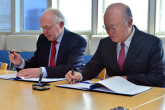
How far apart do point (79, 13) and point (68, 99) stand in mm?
4146

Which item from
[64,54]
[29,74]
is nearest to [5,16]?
[64,54]

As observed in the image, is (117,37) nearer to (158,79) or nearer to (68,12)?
(158,79)

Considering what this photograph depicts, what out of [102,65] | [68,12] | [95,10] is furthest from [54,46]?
[68,12]

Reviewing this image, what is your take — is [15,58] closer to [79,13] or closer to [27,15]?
[79,13]

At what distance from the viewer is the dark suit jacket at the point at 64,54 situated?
9.63ft

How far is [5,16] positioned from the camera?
6988mm

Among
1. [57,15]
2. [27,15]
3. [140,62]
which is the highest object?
[27,15]

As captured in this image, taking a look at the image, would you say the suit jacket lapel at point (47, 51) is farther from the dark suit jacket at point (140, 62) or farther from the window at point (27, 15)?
the window at point (27, 15)

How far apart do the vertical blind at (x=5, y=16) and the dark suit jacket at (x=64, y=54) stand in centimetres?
371

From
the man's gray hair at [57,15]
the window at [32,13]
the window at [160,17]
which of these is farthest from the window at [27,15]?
the man's gray hair at [57,15]

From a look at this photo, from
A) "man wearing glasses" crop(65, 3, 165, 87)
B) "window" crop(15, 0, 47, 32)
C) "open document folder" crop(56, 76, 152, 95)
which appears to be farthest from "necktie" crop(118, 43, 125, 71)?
"window" crop(15, 0, 47, 32)

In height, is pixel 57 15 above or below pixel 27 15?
below

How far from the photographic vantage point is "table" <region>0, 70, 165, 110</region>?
1544 millimetres

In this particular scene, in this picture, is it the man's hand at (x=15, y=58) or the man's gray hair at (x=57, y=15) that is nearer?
the man's hand at (x=15, y=58)
